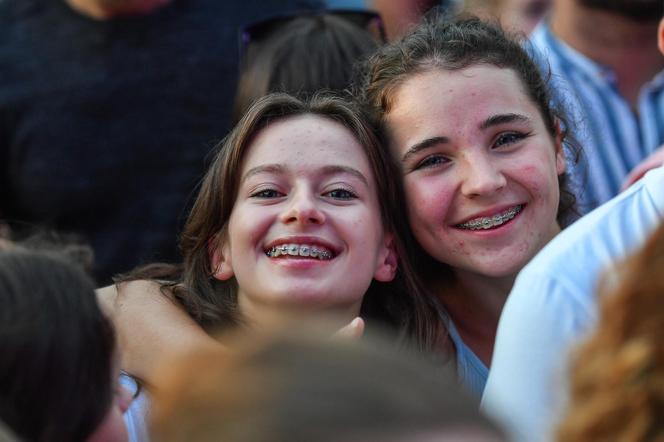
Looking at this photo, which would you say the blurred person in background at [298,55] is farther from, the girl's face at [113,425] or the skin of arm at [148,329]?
the girl's face at [113,425]

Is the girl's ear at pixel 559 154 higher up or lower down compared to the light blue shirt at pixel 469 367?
higher up

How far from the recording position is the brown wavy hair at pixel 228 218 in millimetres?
2787

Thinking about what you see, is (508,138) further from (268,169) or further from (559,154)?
(268,169)

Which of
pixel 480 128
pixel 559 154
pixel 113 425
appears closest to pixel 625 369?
pixel 113 425

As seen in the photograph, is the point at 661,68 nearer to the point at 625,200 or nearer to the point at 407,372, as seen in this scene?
the point at 625,200

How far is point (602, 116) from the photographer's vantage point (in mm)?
3738

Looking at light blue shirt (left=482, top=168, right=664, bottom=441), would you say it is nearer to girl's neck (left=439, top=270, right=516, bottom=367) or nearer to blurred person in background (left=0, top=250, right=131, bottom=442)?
blurred person in background (left=0, top=250, right=131, bottom=442)

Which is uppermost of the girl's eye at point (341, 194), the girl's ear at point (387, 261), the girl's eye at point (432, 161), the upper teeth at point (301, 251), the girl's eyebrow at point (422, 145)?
the girl's eyebrow at point (422, 145)

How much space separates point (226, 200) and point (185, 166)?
556 millimetres

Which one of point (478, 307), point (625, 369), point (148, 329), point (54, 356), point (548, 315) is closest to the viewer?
point (625, 369)

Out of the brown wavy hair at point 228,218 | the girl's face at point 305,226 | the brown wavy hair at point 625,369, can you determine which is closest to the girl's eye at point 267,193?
the girl's face at point 305,226

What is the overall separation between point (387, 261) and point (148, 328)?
0.60m

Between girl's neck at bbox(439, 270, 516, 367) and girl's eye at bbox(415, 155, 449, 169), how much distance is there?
1.07 ft

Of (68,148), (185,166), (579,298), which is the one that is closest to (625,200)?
(579,298)
